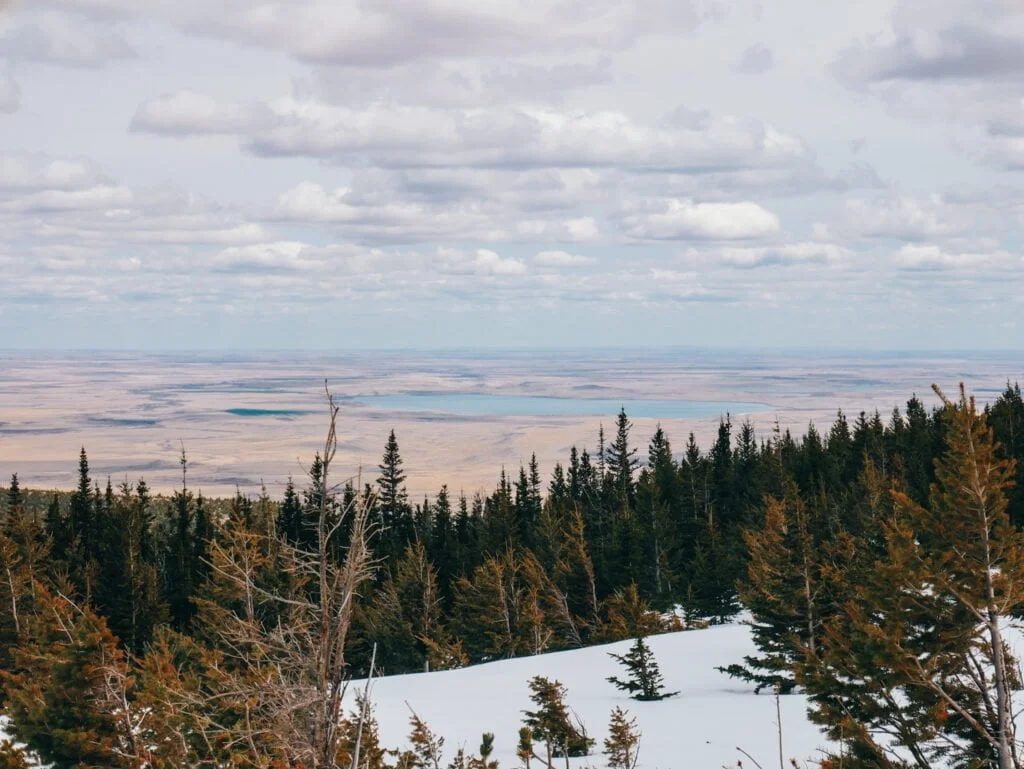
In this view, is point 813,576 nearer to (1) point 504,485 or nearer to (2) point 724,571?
(2) point 724,571

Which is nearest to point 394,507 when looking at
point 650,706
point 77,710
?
point 650,706

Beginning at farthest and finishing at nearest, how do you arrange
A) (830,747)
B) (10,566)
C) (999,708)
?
(10,566), (830,747), (999,708)

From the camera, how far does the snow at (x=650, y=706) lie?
28406 millimetres

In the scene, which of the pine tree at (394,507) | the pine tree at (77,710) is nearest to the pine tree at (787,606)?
the pine tree at (77,710)

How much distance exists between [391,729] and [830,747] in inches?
558

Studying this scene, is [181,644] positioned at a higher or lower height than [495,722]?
higher

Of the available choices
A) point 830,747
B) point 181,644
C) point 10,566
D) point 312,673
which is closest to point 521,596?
point 10,566

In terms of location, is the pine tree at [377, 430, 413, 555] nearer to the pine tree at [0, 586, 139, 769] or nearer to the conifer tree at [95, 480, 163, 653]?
the conifer tree at [95, 480, 163, 653]

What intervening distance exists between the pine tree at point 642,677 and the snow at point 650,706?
18.1 inches

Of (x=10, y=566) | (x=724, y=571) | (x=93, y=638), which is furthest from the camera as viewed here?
(x=724, y=571)

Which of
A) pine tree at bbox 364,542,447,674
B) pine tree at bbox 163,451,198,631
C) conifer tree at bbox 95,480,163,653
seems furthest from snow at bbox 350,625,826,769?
pine tree at bbox 163,451,198,631

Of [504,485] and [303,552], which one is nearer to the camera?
[303,552]

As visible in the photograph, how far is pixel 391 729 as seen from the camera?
113 feet

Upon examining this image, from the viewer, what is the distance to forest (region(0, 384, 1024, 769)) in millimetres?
11312
